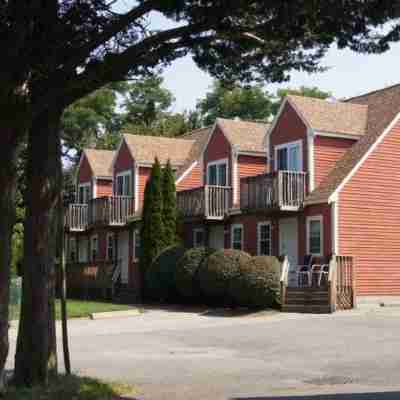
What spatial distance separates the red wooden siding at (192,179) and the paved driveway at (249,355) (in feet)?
44.7

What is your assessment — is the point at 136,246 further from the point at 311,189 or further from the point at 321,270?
the point at 321,270

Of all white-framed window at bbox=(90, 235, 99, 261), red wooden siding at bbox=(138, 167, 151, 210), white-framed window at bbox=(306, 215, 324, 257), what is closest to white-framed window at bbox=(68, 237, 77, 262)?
white-framed window at bbox=(90, 235, 99, 261)

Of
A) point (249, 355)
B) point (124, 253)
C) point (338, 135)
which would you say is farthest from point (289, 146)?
point (249, 355)

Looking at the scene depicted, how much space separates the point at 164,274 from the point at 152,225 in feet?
8.72

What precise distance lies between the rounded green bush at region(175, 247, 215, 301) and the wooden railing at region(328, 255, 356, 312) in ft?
16.2

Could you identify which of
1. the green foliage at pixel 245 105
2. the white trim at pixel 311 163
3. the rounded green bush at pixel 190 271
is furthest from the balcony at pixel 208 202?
the green foliage at pixel 245 105

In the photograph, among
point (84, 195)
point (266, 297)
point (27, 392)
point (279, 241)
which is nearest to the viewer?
point (27, 392)

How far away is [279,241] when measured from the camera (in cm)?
3091

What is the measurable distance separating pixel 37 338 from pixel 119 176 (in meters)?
31.6

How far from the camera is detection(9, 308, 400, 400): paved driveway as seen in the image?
11133 millimetres

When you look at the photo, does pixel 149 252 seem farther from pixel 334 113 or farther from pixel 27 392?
pixel 27 392

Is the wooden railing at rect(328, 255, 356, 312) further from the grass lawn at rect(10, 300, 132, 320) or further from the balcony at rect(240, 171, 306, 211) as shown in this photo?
the grass lawn at rect(10, 300, 132, 320)

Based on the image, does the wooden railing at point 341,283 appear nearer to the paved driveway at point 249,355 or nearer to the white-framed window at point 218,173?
the paved driveway at point 249,355

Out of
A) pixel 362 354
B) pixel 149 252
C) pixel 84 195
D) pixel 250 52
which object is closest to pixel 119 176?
pixel 84 195
